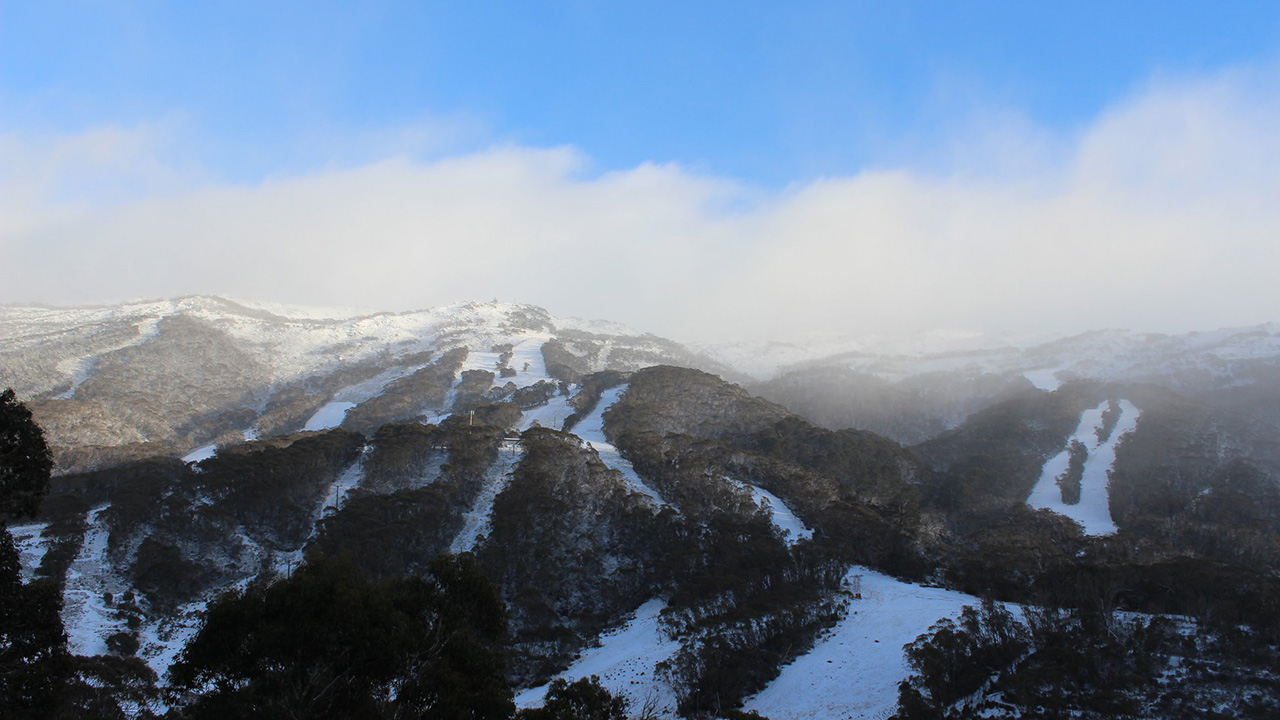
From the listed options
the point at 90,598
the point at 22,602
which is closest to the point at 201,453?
the point at 90,598

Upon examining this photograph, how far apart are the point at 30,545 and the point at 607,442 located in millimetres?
52009

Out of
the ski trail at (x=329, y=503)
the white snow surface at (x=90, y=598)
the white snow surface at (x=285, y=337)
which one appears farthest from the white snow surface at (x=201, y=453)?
the white snow surface at (x=90, y=598)

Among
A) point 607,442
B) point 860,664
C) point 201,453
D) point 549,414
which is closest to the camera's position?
point 860,664

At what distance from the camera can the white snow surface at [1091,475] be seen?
8456 cm

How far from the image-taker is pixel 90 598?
146 feet

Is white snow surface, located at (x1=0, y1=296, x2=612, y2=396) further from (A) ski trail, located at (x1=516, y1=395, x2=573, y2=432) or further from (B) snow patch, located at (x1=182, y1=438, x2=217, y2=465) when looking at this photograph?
(B) snow patch, located at (x1=182, y1=438, x2=217, y2=465)

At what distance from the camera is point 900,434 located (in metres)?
140

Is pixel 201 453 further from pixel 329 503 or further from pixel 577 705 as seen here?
pixel 577 705

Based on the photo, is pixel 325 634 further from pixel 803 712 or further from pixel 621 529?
pixel 621 529

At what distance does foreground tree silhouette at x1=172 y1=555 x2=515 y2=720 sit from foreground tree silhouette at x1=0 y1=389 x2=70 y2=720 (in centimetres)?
276

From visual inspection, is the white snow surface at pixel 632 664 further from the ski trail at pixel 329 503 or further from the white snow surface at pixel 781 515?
the ski trail at pixel 329 503

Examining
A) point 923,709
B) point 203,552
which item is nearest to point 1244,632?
point 923,709

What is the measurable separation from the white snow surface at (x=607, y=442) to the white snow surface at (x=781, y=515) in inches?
338

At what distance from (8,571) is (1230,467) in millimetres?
117501
